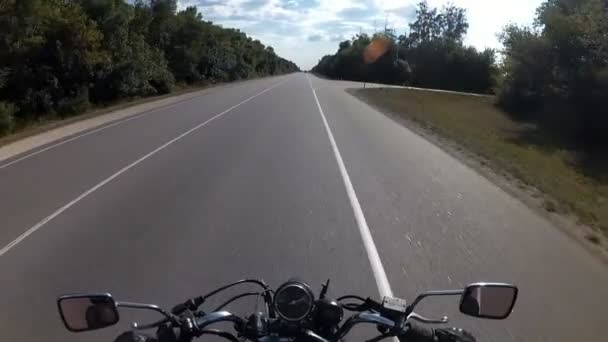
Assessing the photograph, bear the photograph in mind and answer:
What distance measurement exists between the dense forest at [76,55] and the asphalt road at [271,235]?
1539 cm

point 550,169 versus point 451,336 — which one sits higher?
point 451,336

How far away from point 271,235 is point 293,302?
5092 millimetres

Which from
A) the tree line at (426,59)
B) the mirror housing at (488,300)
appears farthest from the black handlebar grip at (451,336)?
the tree line at (426,59)

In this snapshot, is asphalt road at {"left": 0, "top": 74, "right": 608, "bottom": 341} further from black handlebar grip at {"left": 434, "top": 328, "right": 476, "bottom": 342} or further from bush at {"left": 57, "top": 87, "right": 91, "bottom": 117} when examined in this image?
bush at {"left": 57, "top": 87, "right": 91, "bottom": 117}

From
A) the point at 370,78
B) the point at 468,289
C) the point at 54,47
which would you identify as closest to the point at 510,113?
the point at 54,47

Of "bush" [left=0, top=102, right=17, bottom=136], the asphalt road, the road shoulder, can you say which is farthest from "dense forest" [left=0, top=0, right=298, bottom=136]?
the road shoulder

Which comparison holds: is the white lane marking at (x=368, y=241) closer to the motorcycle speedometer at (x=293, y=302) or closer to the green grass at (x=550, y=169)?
the motorcycle speedometer at (x=293, y=302)

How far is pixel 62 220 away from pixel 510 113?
43973 mm

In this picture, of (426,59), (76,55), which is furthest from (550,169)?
(426,59)

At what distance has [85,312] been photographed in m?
2.82

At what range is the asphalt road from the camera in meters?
5.94

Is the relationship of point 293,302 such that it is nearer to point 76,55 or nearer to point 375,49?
point 76,55

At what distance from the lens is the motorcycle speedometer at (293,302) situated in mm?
2891

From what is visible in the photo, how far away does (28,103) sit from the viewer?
30.5 m
